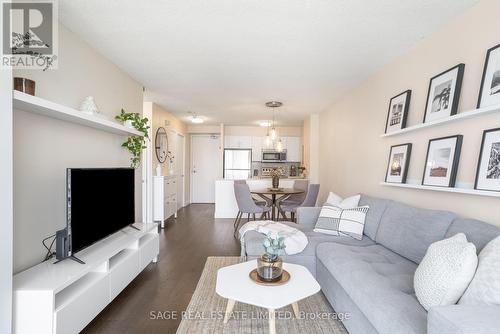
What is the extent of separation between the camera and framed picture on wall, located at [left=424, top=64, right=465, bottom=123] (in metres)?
1.93

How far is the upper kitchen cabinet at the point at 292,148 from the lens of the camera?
7215mm

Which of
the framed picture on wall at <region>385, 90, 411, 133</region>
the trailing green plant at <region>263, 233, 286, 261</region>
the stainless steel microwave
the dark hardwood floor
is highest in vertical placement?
the framed picture on wall at <region>385, 90, 411, 133</region>

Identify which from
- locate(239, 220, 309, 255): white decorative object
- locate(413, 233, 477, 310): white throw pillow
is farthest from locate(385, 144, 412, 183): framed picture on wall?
locate(413, 233, 477, 310): white throw pillow

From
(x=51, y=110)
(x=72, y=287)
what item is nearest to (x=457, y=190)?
(x=72, y=287)

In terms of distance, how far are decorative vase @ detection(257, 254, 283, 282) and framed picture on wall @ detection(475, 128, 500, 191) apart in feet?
4.76

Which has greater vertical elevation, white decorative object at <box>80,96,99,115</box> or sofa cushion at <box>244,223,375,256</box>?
white decorative object at <box>80,96,99,115</box>

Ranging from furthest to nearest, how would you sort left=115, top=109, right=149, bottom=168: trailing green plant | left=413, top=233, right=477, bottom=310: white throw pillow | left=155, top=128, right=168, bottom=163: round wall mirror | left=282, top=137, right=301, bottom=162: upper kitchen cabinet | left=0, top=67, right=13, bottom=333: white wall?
left=282, top=137, right=301, bottom=162: upper kitchen cabinet
left=155, top=128, right=168, bottom=163: round wall mirror
left=115, top=109, right=149, bottom=168: trailing green plant
left=0, top=67, right=13, bottom=333: white wall
left=413, top=233, right=477, bottom=310: white throw pillow

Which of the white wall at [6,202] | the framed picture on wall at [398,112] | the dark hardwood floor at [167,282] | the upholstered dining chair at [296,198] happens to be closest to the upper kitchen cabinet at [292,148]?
the upholstered dining chair at [296,198]

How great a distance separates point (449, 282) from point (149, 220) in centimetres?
456

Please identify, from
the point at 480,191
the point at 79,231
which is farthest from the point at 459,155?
the point at 79,231

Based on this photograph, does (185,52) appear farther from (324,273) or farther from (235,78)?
(324,273)

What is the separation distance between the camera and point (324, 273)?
2.25 meters

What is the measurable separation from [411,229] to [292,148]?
5.33 meters

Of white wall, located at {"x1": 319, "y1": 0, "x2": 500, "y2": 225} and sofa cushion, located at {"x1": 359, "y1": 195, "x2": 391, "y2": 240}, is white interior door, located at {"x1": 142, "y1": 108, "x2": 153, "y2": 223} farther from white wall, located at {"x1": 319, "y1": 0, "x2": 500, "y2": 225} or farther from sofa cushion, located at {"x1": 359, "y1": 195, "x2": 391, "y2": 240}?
sofa cushion, located at {"x1": 359, "y1": 195, "x2": 391, "y2": 240}
